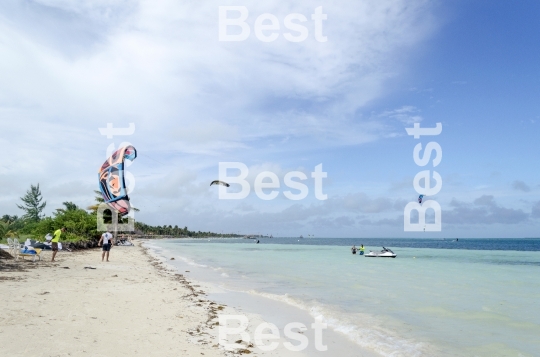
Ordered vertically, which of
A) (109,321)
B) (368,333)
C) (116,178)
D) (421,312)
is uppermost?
(116,178)

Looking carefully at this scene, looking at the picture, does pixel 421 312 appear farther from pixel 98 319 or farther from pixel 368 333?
pixel 98 319

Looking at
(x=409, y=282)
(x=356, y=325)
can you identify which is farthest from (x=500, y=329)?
(x=409, y=282)

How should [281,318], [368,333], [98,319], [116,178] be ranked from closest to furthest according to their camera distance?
[98,319], [368,333], [281,318], [116,178]

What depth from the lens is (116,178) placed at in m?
19.3

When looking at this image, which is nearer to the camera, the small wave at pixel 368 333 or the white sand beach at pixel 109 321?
the white sand beach at pixel 109 321

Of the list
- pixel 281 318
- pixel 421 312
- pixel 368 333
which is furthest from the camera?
pixel 421 312

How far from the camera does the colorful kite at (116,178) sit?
61.8 feet

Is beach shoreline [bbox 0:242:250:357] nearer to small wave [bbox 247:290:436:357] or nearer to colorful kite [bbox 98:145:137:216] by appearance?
small wave [bbox 247:290:436:357]

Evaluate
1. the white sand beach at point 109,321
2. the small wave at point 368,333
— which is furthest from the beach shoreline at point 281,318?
the small wave at point 368,333

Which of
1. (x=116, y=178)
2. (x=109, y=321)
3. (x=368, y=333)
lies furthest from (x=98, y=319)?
(x=116, y=178)

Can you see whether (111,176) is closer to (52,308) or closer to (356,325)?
(52,308)

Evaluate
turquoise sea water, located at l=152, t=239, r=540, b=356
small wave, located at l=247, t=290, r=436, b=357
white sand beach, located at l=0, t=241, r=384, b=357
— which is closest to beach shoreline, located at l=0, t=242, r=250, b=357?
white sand beach, located at l=0, t=241, r=384, b=357

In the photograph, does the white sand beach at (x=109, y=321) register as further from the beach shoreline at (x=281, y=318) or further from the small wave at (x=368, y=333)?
the small wave at (x=368, y=333)

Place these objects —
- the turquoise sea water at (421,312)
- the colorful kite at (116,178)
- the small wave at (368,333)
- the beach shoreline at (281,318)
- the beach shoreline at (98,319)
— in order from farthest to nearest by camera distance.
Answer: the colorful kite at (116,178) < the turquoise sea water at (421,312) < the small wave at (368,333) < the beach shoreline at (281,318) < the beach shoreline at (98,319)
